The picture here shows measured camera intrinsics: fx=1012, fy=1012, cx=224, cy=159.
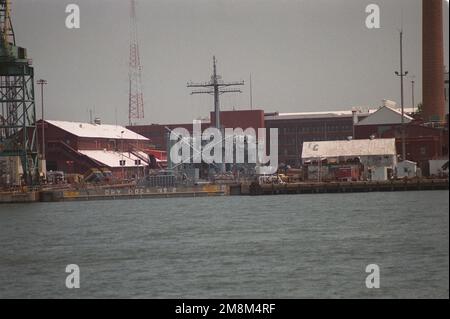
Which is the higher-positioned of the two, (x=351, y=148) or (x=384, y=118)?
(x=384, y=118)

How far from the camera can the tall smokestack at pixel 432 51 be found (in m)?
62.5

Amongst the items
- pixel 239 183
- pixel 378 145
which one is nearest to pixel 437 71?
pixel 378 145

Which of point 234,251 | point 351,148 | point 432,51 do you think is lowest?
point 234,251

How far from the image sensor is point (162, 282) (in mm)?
22672

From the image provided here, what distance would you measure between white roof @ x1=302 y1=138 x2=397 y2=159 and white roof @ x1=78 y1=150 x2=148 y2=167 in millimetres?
16272

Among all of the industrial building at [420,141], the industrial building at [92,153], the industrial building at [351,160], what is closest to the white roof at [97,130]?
the industrial building at [92,153]

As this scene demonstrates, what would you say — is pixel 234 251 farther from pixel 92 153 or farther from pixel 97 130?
pixel 97 130

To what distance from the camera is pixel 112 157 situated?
78.6m

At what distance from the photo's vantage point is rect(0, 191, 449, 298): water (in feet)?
70.8

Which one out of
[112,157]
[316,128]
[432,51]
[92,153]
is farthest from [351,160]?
[316,128]

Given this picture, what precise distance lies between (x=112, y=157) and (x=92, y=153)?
8.85 ft

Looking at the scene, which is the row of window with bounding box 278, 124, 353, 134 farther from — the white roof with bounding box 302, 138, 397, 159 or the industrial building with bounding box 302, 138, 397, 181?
the industrial building with bounding box 302, 138, 397, 181
